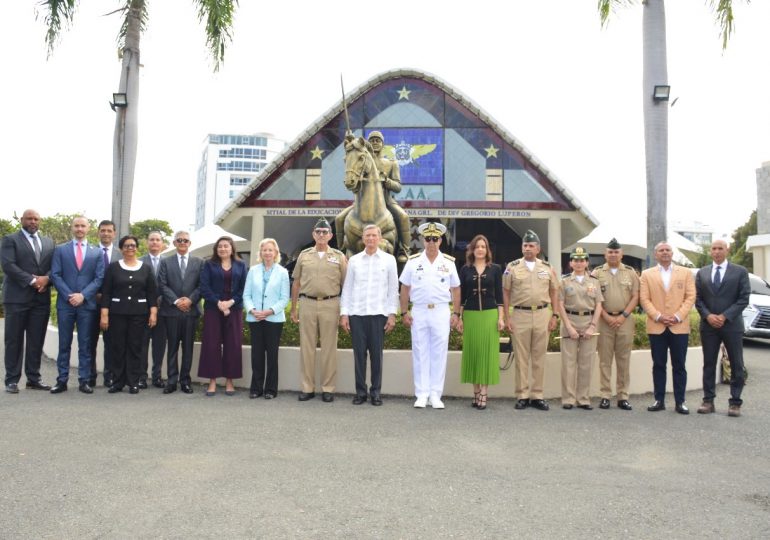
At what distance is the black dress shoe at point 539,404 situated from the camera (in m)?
6.13

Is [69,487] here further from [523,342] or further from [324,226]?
[523,342]

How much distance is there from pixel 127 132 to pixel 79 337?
A: 5.58m

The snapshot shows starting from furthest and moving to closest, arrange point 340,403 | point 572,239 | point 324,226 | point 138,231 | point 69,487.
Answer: point 138,231, point 572,239, point 324,226, point 340,403, point 69,487

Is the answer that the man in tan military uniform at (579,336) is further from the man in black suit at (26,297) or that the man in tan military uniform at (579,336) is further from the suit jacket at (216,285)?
the man in black suit at (26,297)

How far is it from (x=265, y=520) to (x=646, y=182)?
8.74 metres

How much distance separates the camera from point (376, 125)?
19594mm

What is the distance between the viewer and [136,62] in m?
11.1

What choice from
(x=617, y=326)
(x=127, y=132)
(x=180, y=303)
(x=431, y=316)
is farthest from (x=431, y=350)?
(x=127, y=132)

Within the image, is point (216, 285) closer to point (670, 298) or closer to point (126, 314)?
point (126, 314)

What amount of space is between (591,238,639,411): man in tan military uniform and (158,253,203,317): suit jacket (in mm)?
4470

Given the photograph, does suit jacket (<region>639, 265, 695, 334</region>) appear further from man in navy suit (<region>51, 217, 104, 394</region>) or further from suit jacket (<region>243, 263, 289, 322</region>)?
man in navy suit (<region>51, 217, 104, 394</region>)

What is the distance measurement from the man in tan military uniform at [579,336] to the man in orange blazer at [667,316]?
55cm

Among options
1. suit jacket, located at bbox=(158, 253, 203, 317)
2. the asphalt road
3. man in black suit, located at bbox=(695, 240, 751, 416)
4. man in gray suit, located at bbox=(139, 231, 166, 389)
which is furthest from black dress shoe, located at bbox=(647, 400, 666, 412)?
man in gray suit, located at bbox=(139, 231, 166, 389)

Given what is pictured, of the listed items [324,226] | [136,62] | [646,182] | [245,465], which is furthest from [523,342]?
[136,62]
